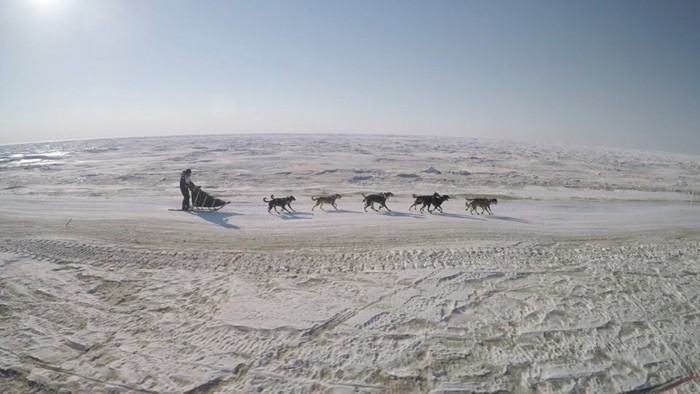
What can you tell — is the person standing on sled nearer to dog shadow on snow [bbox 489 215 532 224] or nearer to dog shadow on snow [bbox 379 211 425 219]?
dog shadow on snow [bbox 379 211 425 219]

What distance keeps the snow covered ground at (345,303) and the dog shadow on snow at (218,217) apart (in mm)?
145

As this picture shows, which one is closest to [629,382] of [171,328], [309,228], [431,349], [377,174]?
[431,349]

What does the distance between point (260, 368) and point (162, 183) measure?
2019 cm

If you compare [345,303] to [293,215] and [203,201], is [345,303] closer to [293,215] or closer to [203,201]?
[293,215]

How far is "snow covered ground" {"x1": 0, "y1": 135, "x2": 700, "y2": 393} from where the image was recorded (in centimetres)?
469

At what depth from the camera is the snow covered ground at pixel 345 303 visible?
469cm

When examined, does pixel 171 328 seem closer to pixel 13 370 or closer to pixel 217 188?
pixel 13 370

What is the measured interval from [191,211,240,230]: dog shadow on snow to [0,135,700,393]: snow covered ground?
0.15 m

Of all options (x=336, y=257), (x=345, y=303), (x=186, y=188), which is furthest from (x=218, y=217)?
(x=345, y=303)

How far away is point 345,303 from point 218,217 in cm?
760

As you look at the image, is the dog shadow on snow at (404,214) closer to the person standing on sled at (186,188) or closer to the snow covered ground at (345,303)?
the snow covered ground at (345,303)

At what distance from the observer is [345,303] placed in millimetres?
6340

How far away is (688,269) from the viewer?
7.73 metres

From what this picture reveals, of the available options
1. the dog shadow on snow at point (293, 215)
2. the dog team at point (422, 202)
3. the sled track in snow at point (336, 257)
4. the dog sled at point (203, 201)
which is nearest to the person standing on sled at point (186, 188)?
the dog sled at point (203, 201)
